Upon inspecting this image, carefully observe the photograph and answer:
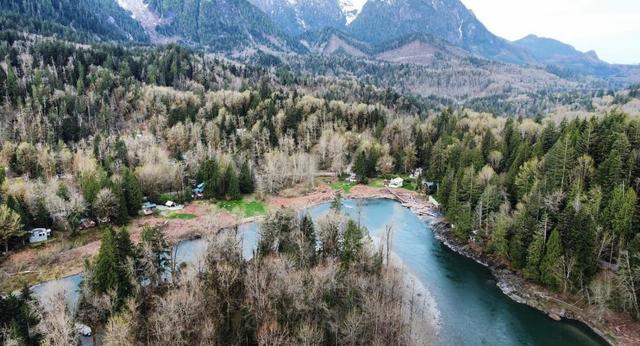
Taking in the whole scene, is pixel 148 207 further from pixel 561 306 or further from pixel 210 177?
pixel 561 306

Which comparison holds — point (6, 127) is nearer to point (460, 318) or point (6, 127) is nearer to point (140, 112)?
point (140, 112)

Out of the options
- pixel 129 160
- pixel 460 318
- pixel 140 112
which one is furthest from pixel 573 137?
pixel 140 112

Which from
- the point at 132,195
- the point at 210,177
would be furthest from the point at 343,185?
the point at 132,195

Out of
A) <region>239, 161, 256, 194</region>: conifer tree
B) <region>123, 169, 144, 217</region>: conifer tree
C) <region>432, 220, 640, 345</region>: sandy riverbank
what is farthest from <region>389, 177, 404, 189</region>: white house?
<region>123, 169, 144, 217</region>: conifer tree

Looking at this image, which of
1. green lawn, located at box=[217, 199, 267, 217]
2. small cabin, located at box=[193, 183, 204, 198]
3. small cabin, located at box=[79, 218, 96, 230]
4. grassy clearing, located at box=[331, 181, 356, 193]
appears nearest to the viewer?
small cabin, located at box=[79, 218, 96, 230]

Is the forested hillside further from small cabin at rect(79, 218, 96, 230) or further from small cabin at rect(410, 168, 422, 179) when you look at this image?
small cabin at rect(410, 168, 422, 179)
